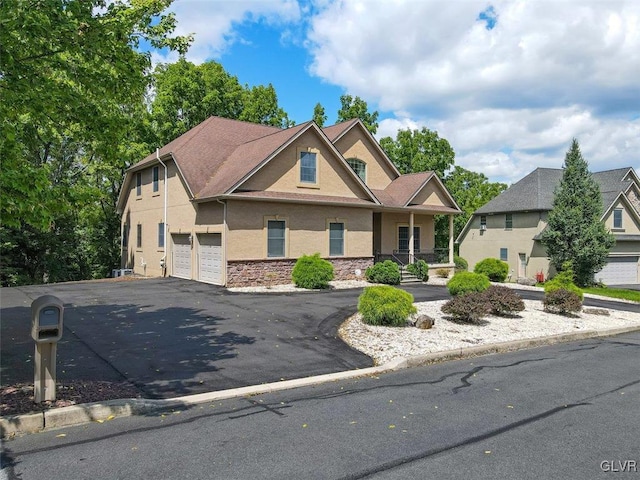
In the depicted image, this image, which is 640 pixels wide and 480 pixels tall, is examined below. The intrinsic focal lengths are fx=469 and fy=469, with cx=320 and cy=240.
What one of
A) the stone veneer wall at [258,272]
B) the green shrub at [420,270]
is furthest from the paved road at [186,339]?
the green shrub at [420,270]

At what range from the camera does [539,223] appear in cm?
3350

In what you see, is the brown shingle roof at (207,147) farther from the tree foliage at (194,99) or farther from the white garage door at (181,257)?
the tree foliage at (194,99)

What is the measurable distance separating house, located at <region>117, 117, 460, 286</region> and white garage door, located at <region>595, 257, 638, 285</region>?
12576 millimetres

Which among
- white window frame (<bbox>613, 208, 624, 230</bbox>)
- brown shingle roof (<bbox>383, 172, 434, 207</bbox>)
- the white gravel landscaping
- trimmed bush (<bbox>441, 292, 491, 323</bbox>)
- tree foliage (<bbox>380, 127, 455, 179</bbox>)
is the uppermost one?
tree foliage (<bbox>380, 127, 455, 179</bbox>)

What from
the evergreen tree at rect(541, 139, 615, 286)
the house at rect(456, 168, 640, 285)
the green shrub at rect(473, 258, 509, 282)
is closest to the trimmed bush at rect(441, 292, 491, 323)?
the green shrub at rect(473, 258, 509, 282)

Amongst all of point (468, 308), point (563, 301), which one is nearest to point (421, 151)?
point (563, 301)

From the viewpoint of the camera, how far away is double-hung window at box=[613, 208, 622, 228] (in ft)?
111

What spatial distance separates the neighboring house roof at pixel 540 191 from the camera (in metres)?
34.0

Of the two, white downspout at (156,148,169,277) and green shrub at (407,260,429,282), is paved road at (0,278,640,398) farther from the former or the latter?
green shrub at (407,260,429,282)

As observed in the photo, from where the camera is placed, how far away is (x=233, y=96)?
120 ft

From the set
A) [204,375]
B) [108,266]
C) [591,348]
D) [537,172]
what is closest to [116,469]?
[204,375]

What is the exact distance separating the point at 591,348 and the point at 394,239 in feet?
56.4

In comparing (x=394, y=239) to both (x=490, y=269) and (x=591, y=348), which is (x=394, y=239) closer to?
(x=490, y=269)

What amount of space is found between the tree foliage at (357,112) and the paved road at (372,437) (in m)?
35.6
